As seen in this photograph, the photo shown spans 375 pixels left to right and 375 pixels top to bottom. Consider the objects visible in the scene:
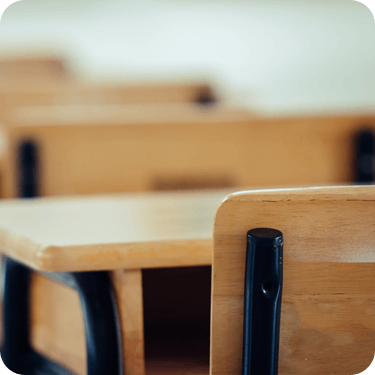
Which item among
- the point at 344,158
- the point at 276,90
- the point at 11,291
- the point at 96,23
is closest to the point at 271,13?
the point at 276,90

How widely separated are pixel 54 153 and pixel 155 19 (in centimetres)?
573

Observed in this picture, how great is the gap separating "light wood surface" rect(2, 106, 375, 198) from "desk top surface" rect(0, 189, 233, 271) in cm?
85

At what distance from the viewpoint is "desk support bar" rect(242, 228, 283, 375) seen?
46 centimetres

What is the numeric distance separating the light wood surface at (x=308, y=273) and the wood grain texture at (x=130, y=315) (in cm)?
17

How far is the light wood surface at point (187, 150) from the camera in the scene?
1.70m

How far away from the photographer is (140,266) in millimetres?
605

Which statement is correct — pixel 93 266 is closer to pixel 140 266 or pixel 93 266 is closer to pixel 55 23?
pixel 140 266

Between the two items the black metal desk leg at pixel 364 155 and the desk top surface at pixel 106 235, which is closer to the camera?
the desk top surface at pixel 106 235

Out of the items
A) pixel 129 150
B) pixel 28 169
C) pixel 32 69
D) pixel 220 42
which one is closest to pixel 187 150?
pixel 129 150

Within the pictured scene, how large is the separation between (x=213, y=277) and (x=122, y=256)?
16 centimetres

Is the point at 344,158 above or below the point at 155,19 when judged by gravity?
below

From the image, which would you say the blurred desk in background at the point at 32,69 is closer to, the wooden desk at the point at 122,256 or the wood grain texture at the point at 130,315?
the wooden desk at the point at 122,256

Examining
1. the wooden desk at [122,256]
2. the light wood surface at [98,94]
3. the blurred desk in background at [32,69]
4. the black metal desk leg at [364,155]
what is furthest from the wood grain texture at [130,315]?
the blurred desk in background at [32,69]

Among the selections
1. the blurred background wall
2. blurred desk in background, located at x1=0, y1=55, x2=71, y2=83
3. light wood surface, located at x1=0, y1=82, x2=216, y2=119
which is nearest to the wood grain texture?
light wood surface, located at x1=0, y1=82, x2=216, y2=119
